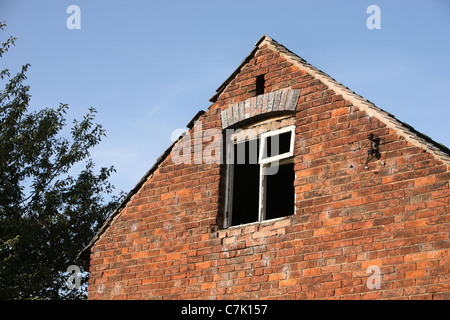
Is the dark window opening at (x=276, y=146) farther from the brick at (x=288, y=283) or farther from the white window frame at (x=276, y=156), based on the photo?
the brick at (x=288, y=283)

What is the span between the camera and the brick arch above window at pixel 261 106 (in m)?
9.83

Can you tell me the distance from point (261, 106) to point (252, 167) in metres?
1.07

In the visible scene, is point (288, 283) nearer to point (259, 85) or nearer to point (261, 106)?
point (261, 106)

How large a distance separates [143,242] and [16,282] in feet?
27.6

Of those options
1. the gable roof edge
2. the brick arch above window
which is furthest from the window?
the gable roof edge

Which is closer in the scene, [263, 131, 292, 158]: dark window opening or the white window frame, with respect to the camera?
the white window frame

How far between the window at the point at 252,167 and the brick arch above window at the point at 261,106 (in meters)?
0.26

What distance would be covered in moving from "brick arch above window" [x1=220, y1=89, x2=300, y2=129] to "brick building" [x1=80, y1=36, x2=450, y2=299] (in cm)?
2

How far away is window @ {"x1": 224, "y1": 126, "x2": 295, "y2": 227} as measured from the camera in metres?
9.76

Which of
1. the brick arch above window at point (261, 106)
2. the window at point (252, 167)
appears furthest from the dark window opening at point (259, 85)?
the window at point (252, 167)

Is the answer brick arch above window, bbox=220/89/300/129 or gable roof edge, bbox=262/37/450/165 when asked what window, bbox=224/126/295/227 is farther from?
gable roof edge, bbox=262/37/450/165

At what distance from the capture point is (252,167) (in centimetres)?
1064

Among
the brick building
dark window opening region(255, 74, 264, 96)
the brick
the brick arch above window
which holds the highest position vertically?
dark window opening region(255, 74, 264, 96)

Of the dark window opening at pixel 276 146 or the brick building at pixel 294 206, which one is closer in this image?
the brick building at pixel 294 206
